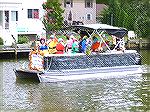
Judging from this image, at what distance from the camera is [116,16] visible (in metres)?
57.5

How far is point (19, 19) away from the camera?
175 feet

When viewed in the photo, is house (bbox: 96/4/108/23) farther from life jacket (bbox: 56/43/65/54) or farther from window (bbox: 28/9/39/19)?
life jacket (bbox: 56/43/65/54)

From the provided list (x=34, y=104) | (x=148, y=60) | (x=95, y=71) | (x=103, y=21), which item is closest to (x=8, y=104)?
(x=34, y=104)

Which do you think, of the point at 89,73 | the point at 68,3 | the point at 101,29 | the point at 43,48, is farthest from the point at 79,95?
the point at 68,3

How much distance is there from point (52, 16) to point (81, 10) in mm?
11808

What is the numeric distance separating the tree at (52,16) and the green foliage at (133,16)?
20.2 feet

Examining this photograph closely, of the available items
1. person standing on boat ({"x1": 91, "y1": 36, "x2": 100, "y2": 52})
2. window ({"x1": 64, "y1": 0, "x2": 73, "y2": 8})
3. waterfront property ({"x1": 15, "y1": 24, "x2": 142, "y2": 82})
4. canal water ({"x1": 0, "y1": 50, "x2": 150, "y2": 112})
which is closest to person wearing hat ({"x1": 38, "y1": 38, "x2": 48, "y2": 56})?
waterfront property ({"x1": 15, "y1": 24, "x2": 142, "y2": 82})

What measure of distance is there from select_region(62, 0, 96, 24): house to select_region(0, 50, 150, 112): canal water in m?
33.3

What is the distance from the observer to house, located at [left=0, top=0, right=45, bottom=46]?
50.5 m

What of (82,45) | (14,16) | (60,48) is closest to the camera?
(60,48)

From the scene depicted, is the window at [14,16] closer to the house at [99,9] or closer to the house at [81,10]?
the house at [81,10]

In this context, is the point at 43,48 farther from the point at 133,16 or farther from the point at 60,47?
the point at 133,16

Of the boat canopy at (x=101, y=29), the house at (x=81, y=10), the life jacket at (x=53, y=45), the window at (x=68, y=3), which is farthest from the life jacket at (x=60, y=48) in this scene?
the window at (x=68, y=3)

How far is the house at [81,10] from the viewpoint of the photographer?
2520 inches
